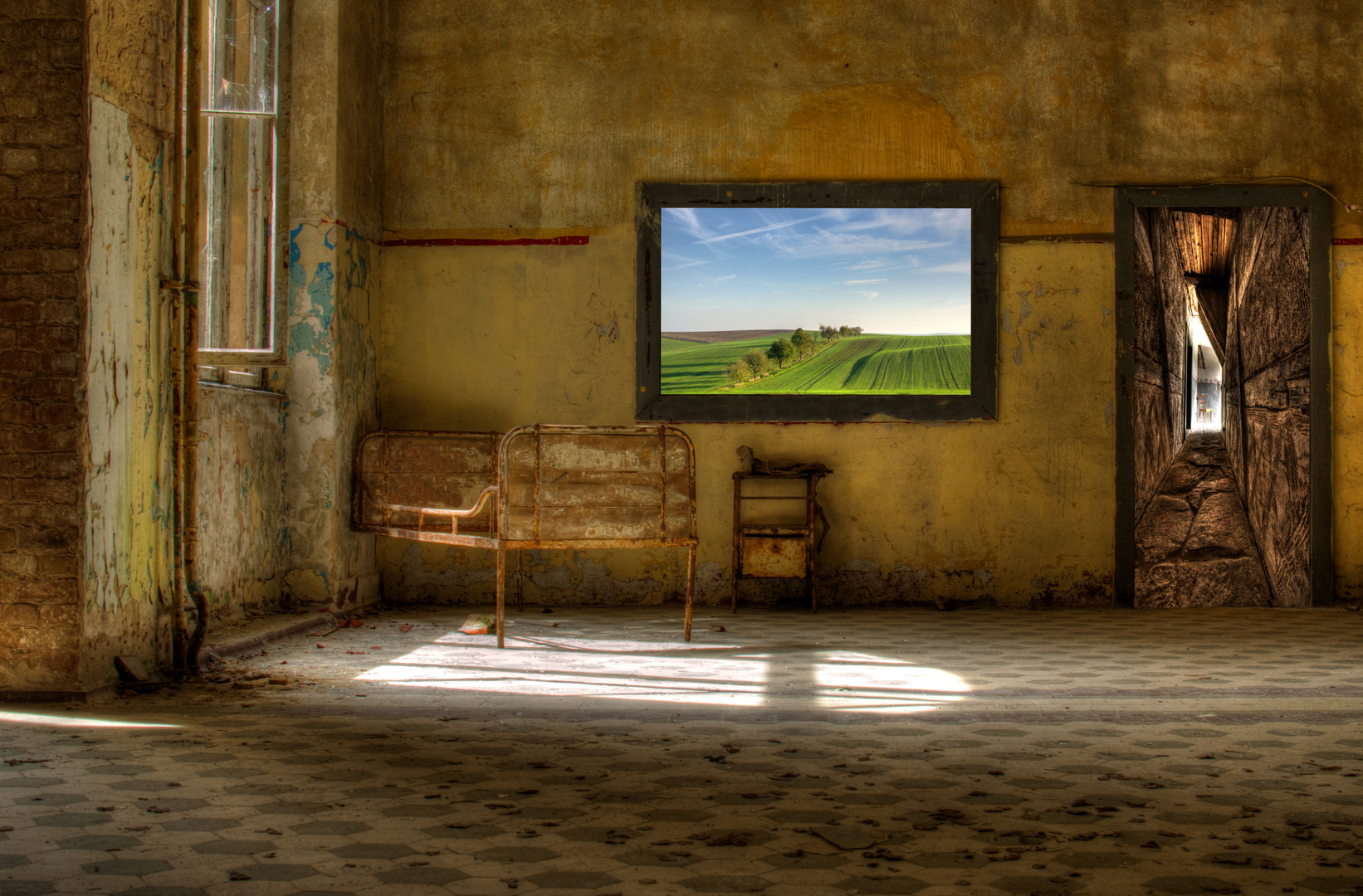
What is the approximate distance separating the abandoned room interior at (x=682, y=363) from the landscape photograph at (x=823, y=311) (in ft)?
0.10

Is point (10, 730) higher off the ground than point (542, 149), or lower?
lower

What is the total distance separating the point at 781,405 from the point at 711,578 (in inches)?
50.2

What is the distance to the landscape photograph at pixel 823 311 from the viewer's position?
7492 mm

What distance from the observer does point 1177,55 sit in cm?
739

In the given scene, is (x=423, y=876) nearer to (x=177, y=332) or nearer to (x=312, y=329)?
(x=177, y=332)

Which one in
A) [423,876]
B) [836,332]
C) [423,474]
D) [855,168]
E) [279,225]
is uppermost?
[855,168]

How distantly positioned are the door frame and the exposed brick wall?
20.4ft

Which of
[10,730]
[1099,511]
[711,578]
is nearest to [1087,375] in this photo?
[1099,511]

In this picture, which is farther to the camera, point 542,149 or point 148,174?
point 542,149

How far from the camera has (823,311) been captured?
7.68 m

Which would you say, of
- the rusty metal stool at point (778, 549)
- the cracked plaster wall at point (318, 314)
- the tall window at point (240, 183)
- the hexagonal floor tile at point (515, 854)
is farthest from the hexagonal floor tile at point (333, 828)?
the rusty metal stool at point (778, 549)

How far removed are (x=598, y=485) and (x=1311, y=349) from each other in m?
5.00

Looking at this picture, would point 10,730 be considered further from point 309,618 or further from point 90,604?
point 309,618

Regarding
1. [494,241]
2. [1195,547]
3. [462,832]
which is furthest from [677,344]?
[462,832]
